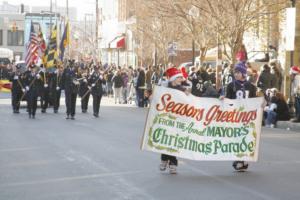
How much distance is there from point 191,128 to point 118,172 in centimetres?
136

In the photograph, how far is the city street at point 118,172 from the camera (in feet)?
33.6

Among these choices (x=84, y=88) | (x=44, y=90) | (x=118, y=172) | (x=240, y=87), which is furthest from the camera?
(x=44, y=90)

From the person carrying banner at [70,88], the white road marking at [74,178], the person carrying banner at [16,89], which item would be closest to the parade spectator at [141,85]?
the person carrying banner at [16,89]

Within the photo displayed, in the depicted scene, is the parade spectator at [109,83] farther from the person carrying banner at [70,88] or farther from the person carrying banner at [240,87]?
the person carrying banner at [240,87]

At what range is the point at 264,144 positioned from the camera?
57.9ft

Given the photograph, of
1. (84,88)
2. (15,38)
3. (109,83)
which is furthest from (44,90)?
(15,38)

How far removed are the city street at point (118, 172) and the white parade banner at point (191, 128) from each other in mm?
366

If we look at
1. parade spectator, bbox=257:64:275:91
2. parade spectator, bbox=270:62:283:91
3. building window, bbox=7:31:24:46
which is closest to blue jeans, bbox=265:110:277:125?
parade spectator, bbox=257:64:275:91

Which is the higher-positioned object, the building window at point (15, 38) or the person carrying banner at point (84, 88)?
the building window at point (15, 38)

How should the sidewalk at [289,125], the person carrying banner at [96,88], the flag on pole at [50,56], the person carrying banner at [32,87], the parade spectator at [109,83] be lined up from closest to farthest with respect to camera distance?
the sidewalk at [289,125], the person carrying banner at [32,87], the person carrying banner at [96,88], the flag on pole at [50,56], the parade spectator at [109,83]

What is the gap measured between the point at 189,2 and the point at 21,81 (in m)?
9.57

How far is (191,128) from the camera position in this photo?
40.5 feet

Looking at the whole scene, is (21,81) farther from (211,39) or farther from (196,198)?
(196,198)

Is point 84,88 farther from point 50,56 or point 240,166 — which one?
point 240,166
